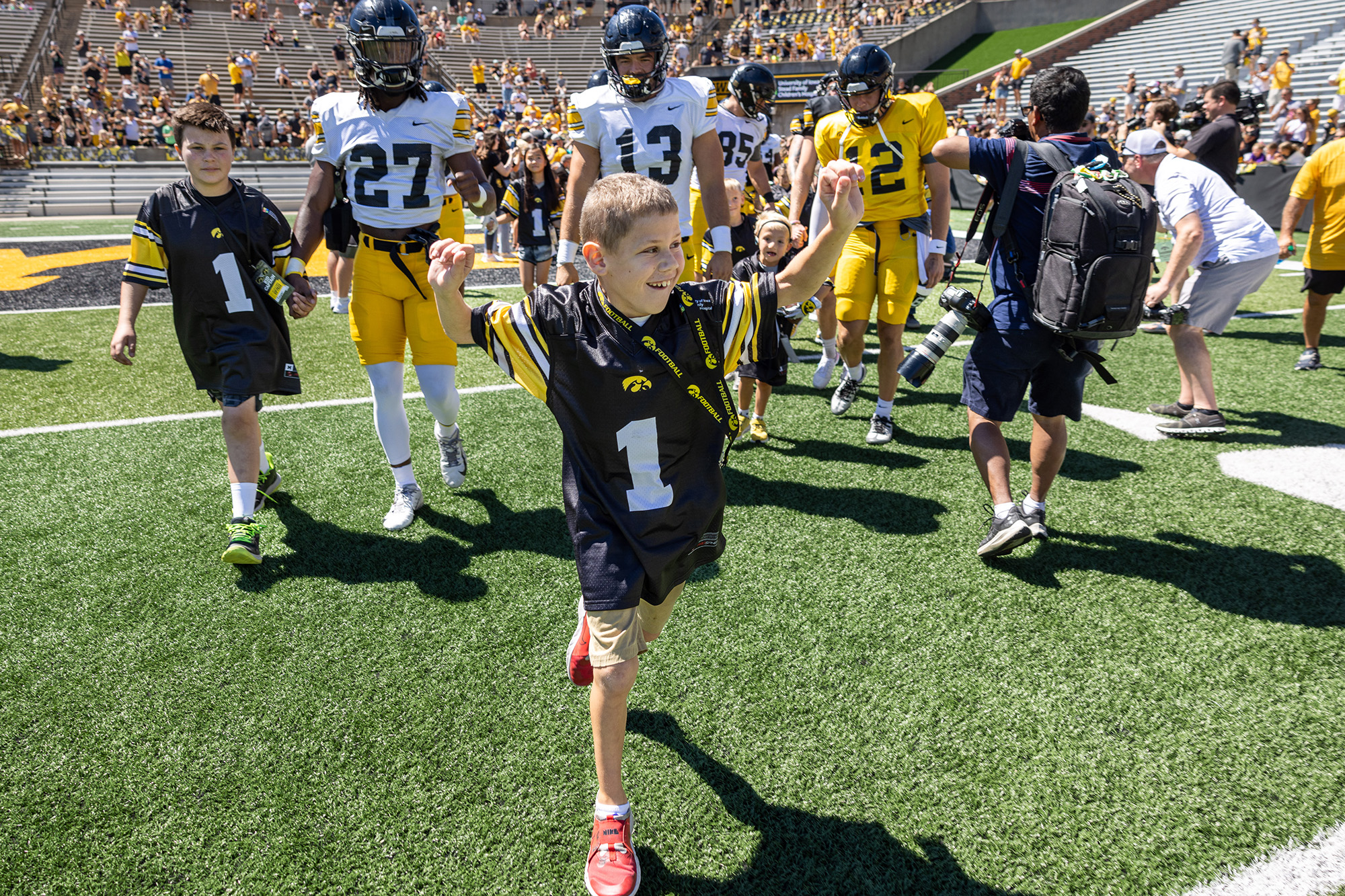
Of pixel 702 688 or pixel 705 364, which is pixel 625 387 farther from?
pixel 702 688

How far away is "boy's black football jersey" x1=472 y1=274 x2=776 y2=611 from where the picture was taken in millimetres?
2100

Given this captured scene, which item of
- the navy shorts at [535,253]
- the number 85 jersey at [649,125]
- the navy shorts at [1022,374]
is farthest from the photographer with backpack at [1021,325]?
the navy shorts at [535,253]

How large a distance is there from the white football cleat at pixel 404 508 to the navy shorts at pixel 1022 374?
2960mm

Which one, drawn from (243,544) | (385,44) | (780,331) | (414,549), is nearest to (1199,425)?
(780,331)

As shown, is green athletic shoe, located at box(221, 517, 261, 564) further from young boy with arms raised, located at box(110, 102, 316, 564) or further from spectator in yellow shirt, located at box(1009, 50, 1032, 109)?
spectator in yellow shirt, located at box(1009, 50, 1032, 109)

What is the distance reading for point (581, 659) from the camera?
8.51 ft

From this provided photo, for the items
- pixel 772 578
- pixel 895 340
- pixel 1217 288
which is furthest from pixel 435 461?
pixel 1217 288

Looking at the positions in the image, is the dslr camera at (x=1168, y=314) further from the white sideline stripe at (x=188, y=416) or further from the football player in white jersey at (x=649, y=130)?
the white sideline stripe at (x=188, y=416)

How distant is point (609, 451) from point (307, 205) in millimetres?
2800

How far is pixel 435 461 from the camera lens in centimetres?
508

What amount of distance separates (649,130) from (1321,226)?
5713mm

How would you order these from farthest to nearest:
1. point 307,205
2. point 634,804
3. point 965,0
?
point 965,0 → point 307,205 → point 634,804

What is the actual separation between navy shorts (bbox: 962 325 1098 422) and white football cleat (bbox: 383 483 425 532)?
2.96 m

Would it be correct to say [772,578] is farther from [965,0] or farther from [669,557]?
[965,0]
